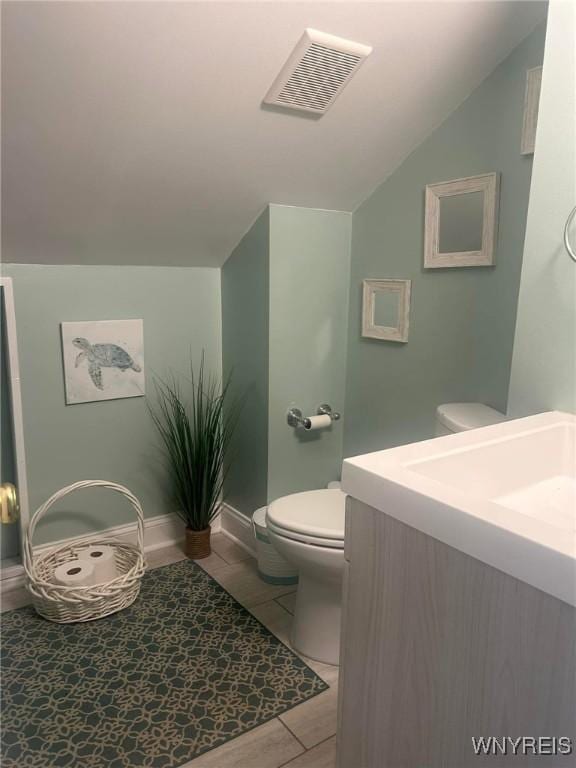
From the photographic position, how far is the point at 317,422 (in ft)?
7.91

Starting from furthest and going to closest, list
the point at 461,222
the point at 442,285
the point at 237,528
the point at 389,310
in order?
the point at 237,528, the point at 389,310, the point at 442,285, the point at 461,222

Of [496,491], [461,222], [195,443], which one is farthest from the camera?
[195,443]

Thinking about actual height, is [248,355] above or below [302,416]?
above

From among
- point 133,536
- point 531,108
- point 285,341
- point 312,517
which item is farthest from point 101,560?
point 531,108

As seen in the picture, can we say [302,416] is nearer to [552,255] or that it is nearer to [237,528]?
[237,528]

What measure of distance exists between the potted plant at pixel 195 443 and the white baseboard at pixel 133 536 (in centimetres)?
8

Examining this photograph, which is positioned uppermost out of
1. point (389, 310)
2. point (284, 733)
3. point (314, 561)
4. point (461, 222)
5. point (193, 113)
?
point (193, 113)

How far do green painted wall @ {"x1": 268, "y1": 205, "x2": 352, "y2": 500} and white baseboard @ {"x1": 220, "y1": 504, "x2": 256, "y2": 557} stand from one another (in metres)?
0.25

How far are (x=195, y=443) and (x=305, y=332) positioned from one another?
0.64 metres

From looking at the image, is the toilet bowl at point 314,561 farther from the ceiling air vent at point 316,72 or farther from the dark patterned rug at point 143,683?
the ceiling air vent at point 316,72

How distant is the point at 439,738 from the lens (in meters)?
0.85

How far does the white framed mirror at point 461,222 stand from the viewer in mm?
1897

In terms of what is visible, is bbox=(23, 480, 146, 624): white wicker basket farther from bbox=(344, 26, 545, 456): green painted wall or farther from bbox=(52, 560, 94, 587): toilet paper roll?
bbox=(344, 26, 545, 456): green painted wall
